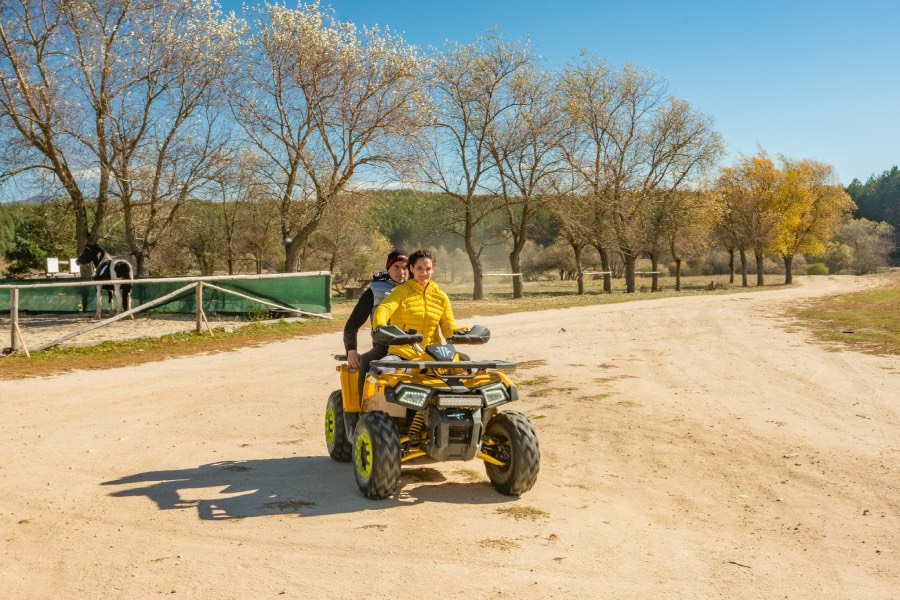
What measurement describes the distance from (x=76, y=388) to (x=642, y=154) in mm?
44770

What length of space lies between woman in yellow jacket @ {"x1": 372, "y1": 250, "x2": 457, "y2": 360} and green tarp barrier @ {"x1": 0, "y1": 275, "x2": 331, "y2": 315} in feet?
51.2

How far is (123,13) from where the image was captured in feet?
79.6

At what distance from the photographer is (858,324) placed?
2133 cm

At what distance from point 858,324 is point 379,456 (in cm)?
1905

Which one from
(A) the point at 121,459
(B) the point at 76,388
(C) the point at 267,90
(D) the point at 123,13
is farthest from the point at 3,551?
(C) the point at 267,90

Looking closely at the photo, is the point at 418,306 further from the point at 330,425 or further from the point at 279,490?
the point at 279,490

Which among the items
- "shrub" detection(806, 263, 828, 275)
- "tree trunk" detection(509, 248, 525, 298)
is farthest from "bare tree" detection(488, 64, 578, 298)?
"shrub" detection(806, 263, 828, 275)

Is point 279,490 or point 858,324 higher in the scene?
point 858,324

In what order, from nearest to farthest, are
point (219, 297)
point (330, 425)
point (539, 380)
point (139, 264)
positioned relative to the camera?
point (330, 425)
point (539, 380)
point (219, 297)
point (139, 264)

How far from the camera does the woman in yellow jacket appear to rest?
670 centimetres

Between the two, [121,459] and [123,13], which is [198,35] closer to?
[123,13]

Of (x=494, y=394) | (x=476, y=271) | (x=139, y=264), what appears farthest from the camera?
(x=476, y=271)

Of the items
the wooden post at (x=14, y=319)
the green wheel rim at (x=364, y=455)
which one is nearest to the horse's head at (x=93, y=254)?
the wooden post at (x=14, y=319)

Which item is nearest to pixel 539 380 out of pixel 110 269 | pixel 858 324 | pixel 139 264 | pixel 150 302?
pixel 150 302
